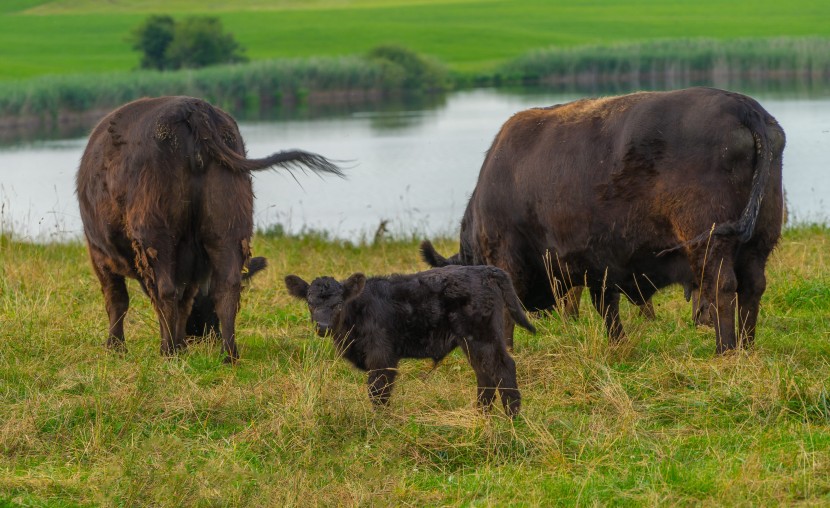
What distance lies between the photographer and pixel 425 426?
20.4ft

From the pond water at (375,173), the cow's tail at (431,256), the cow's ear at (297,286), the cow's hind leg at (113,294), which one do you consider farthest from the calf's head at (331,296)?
the pond water at (375,173)

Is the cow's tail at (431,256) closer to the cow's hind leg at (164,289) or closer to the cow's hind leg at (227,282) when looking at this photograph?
the cow's hind leg at (227,282)

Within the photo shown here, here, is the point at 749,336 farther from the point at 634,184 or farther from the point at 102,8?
the point at 102,8

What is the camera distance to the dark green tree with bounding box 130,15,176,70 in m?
65.6

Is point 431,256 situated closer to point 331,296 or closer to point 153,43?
point 331,296

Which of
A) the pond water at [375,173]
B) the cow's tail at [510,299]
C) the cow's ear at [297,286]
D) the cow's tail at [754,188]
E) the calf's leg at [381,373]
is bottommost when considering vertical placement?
the pond water at [375,173]

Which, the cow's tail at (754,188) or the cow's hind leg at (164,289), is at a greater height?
the cow's tail at (754,188)

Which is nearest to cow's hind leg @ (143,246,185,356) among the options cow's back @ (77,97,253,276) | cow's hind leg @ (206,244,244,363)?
cow's back @ (77,97,253,276)

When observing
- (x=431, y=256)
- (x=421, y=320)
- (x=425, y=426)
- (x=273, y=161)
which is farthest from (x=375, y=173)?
(x=425, y=426)

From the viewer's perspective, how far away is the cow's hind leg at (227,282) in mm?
8172

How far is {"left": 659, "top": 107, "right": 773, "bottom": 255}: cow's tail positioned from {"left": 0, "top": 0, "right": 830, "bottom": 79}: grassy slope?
56.0 metres

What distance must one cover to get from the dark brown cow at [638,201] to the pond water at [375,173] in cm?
686

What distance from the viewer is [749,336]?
7.82 metres

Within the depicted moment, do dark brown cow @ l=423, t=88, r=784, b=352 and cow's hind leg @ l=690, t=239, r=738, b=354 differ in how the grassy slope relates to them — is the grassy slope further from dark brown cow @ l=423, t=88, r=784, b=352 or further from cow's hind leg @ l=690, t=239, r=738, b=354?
cow's hind leg @ l=690, t=239, r=738, b=354
